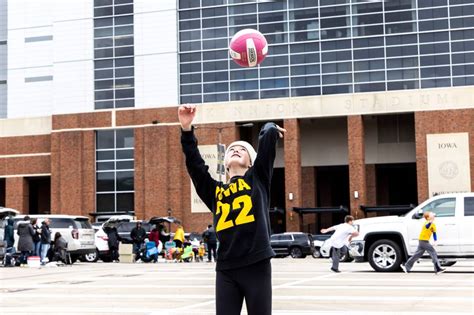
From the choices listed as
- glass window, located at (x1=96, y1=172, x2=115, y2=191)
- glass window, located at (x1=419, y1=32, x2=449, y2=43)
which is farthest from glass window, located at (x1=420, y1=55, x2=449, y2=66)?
glass window, located at (x1=96, y1=172, x2=115, y2=191)

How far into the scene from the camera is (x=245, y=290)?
5625 millimetres

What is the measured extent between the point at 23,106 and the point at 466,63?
3437 cm

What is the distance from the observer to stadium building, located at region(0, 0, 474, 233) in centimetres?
5316

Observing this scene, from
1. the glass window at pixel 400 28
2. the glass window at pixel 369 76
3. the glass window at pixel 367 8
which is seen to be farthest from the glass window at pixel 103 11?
the glass window at pixel 400 28

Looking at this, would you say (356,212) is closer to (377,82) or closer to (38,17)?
(377,82)

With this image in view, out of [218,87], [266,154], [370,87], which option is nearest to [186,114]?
[266,154]

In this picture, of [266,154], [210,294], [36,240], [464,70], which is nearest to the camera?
[266,154]

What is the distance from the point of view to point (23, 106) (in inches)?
2552

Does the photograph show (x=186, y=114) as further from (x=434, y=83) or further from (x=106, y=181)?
(x=106, y=181)

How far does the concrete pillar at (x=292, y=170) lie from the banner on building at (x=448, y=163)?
891 cm

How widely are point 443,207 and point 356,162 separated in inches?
1370

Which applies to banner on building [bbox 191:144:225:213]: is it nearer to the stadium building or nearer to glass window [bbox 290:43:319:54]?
the stadium building

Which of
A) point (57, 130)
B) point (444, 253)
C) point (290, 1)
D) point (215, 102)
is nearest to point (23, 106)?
point (57, 130)

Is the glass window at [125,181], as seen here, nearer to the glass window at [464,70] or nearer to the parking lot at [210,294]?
the glass window at [464,70]
